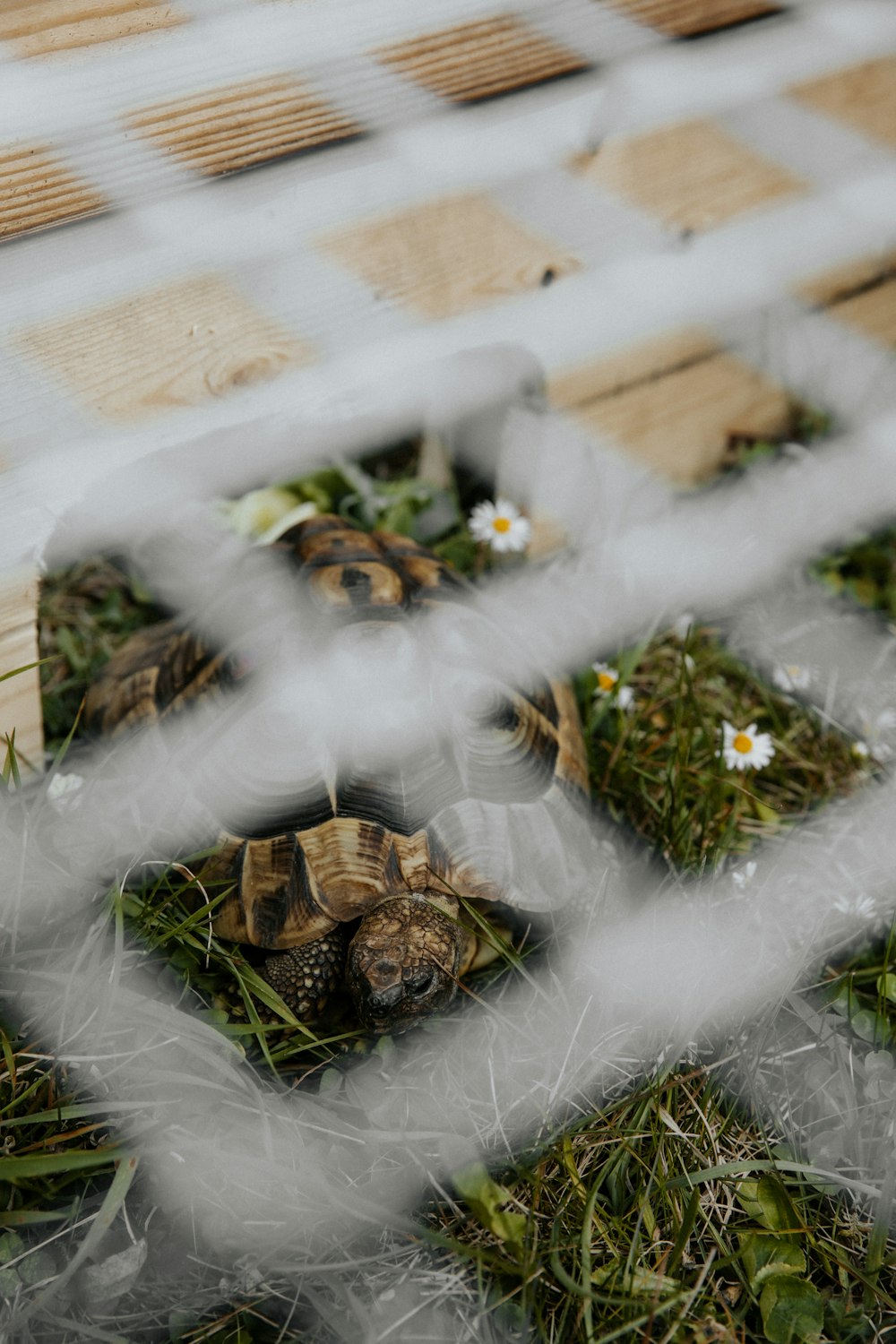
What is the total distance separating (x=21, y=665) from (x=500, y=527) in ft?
2.14

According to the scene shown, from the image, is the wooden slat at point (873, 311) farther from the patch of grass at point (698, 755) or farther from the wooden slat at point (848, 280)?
the patch of grass at point (698, 755)

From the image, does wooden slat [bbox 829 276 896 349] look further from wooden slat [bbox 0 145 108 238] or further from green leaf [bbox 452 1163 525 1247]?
green leaf [bbox 452 1163 525 1247]

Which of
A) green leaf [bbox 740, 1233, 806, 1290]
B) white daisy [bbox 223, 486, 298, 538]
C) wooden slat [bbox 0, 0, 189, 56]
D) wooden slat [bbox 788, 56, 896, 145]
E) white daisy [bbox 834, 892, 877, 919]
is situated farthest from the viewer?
white daisy [bbox 223, 486, 298, 538]

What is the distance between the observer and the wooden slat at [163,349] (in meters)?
1.06

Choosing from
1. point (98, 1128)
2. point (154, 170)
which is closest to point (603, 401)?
point (154, 170)

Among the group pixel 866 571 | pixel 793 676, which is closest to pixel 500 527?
pixel 793 676

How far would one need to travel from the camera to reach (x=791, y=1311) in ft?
3.27

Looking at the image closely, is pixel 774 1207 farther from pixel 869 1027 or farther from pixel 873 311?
pixel 873 311

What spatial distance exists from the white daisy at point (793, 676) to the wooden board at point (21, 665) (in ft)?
3.03

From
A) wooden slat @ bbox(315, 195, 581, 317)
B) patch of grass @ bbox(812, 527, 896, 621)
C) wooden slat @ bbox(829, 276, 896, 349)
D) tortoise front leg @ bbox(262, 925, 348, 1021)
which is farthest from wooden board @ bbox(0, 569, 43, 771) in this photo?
wooden slat @ bbox(829, 276, 896, 349)

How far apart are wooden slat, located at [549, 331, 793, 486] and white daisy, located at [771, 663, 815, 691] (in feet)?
1.30

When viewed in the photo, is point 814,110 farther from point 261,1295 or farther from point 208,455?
point 261,1295

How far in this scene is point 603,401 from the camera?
63.8 inches

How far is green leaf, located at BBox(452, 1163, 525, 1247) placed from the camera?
0.99 metres
